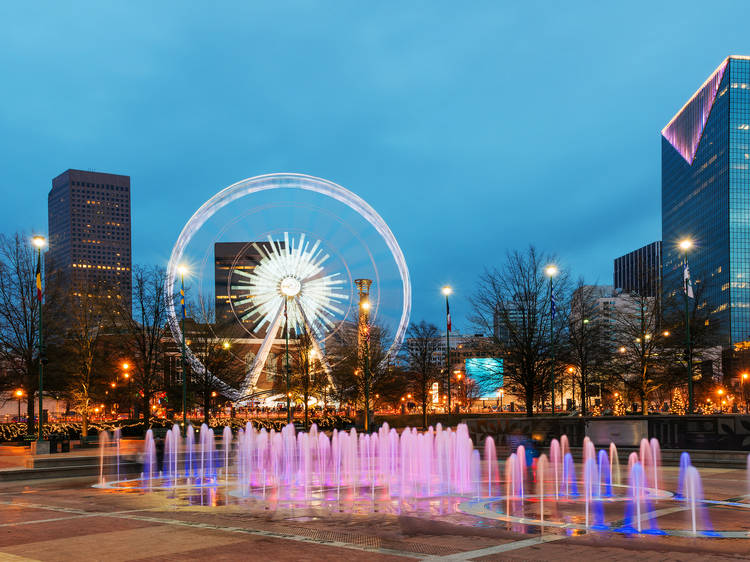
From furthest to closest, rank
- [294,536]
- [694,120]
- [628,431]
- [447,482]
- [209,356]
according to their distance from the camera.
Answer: [694,120]
[209,356]
[628,431]
[447,482]
[294,536]

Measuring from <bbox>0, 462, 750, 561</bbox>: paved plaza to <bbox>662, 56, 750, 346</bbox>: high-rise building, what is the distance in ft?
454

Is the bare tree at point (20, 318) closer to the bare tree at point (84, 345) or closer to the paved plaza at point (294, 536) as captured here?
the bare tree at point (84, 345)

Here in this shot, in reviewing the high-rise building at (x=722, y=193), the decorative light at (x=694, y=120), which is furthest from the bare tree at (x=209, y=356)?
the decorative light at (x=694, y=120)

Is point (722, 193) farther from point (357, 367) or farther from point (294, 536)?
point (294, 536)

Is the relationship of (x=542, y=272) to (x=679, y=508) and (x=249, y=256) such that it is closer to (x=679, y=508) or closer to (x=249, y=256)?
(x=249, y=256)

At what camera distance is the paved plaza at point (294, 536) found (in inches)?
405

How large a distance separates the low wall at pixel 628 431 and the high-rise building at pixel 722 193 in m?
122

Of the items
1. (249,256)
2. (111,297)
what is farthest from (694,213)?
(111,297)

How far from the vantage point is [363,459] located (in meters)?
30.5

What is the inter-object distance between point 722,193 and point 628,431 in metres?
144

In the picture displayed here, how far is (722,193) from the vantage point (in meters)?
154

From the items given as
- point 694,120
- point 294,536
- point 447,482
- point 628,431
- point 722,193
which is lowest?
point 447,482

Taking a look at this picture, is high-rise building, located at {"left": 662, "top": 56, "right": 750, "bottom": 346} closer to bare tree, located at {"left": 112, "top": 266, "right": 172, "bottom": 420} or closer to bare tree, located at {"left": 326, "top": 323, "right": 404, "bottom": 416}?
bare tree, located at {"left": 326, "top": 323, "right": 404, "bottom": 416}

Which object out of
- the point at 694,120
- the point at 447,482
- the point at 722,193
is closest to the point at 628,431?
the point at 447,482
